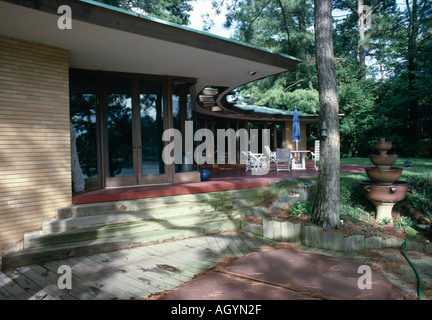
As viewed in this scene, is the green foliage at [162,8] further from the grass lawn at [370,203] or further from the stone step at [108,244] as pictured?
the stone step at [108,244]

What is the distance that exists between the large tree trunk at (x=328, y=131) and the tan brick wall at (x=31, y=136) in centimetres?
383

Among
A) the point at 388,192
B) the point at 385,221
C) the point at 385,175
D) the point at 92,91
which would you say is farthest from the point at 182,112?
the point at 385,221

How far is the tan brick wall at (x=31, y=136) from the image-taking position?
12.0ft

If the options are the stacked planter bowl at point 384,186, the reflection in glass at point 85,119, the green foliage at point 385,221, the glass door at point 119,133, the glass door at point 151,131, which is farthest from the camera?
the glass door at point 151,131

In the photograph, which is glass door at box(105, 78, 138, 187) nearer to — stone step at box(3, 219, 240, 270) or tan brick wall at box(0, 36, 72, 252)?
tan brick wall at box(0, 36, 72, 252)

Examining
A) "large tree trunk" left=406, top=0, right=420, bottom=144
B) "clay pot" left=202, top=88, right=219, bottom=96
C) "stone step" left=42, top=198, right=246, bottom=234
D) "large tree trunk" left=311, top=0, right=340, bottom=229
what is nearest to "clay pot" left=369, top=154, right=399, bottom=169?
"large tree trunk" left=311, top=0, right=340, bottom=229

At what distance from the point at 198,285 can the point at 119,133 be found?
3894mm

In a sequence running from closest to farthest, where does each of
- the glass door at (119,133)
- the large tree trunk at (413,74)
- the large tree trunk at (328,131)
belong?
the large tree trunk at (328,131), the glass door at (119,133), the large tree trunk at (413,74)

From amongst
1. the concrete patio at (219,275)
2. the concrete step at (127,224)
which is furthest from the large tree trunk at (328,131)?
the concrete step at (127,224)

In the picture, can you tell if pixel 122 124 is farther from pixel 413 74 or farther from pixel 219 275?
pixel 413 74

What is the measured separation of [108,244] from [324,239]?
2.91m

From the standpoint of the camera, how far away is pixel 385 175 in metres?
4.19

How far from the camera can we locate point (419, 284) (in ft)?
8.18
